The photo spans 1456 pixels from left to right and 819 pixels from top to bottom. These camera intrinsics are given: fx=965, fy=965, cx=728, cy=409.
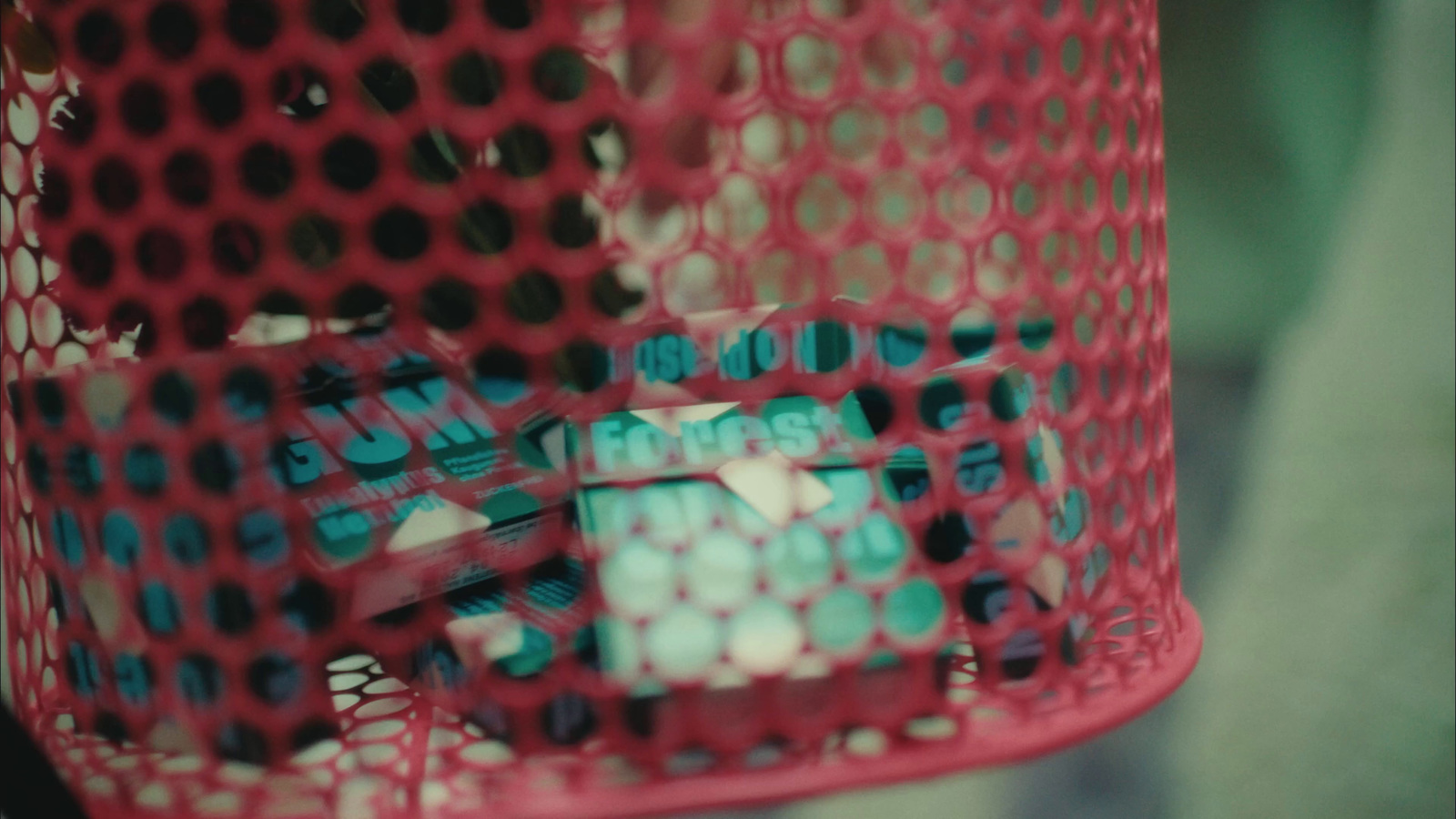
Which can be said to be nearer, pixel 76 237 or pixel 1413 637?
pixel 76 237

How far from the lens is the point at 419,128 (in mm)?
292

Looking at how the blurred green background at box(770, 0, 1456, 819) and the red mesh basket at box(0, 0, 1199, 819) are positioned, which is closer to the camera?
the red mesh basket at box(0, 0, 1199, 819)

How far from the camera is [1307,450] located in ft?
2.54

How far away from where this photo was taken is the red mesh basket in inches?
11.5

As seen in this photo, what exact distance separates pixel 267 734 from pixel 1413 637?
2.77 ft

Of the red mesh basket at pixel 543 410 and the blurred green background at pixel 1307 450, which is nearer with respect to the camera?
the red mesh basket at pixel 543 410

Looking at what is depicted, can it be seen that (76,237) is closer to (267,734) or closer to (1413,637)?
(267,734)

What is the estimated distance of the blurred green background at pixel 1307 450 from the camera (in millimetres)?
744

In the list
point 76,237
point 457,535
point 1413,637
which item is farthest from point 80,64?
point 1413,637

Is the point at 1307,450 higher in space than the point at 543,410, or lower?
lower

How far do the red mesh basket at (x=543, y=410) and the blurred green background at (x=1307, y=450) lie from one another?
1.54 feet

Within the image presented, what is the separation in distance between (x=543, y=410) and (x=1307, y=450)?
2.26 feet

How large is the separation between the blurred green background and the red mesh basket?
47cm

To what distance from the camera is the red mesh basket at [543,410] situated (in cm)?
29
